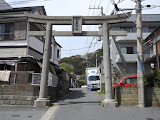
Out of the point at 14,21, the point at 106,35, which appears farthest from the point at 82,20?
the point at 14,21

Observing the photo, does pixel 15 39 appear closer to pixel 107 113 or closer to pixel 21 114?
pixel 21 114

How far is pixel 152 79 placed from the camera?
10469mm

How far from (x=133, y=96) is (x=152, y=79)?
181 centimetres

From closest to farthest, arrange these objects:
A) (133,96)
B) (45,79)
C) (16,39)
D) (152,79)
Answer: (133,96)
(152,79)
(45,79)
(16,39)

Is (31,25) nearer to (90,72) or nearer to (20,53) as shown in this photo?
(20,53)

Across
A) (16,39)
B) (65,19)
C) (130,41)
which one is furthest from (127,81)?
(130,41)

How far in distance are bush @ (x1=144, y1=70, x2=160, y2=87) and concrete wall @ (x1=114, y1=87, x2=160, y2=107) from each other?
462mm

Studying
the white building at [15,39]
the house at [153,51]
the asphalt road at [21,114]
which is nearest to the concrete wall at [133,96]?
the asphalt road at [21,114]

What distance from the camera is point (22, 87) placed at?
10.9 metres

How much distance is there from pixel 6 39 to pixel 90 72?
630 inches

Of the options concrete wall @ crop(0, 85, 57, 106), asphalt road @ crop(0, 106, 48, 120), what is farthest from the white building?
asphalt road @ crop(0, 106, 48, 120)

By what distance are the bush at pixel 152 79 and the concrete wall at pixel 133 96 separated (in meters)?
0.46

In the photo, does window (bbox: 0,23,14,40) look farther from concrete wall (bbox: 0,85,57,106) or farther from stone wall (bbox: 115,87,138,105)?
stone wall (bbox: 115,87,138,105)

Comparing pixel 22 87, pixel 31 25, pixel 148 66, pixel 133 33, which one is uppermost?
pixel 133 33
